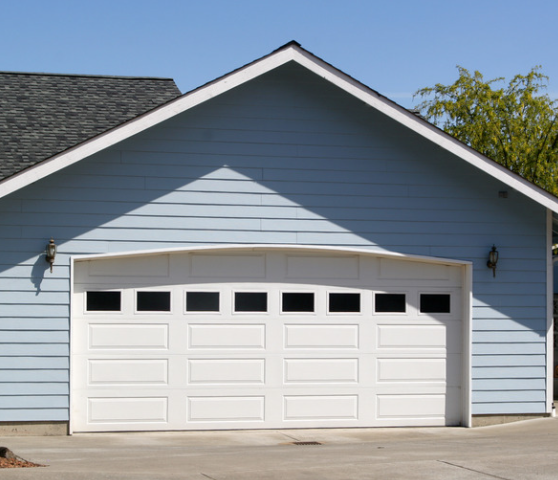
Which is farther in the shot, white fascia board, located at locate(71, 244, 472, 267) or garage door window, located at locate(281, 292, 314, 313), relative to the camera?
garage door window, located at locate(281, 292, 314, 313)

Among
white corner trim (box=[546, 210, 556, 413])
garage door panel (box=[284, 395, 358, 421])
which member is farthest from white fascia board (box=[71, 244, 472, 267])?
garage door panel (box=[284, 395, 358, 421])

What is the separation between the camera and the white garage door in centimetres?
1262

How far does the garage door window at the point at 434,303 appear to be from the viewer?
1344 centimetres

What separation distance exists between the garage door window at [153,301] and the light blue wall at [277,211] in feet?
2.16

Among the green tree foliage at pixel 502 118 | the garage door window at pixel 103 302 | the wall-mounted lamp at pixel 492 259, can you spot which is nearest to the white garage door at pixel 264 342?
the garage door window at pixel 103 302

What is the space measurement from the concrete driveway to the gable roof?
10.6ft

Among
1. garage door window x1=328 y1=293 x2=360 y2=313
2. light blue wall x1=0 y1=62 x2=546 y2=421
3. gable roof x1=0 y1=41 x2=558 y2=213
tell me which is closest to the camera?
gable roof x1=0 y1=41 x2=558 y2=213

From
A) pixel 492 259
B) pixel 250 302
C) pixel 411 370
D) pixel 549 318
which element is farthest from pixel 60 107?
pixel 549 318

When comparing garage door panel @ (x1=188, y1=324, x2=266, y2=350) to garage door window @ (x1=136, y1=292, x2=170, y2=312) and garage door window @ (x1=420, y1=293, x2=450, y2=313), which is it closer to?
garage door window @ (x1=136, y1=292, x2=170, y2=312)

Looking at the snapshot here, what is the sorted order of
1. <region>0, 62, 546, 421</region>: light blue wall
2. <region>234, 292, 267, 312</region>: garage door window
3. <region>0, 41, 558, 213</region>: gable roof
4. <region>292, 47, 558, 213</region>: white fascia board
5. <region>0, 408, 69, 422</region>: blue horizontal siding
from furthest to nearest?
<region>234, 292, 267, 312</region>: garage door window → <region>292, 47, 558, 213</region>: white fascia board → <region>0, 62, 546, 421</region>: light blue wall → <region>0, 408, 69, 422</region>: blue horizontal siding → <region>0, 41, 558, 213</region>: gable roof

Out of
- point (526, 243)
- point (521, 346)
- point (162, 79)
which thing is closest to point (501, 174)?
point (526, 243)

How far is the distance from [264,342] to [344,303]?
124cm

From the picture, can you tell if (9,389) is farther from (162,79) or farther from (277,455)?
(162,79)

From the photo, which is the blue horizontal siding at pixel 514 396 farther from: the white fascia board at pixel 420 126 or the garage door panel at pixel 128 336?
the garage door panel at pixel 128 336
